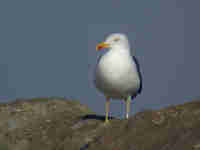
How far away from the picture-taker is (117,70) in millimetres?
13406

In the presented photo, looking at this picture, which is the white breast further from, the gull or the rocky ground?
the rocky ground

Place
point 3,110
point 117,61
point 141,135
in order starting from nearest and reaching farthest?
point 141,135, point 117,61, point 3,110

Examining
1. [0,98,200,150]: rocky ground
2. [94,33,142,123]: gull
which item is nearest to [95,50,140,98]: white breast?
[94,33,142,123]: gull

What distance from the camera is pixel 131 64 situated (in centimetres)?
1380

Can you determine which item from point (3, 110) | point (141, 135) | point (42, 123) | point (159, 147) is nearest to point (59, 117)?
point (42, 123)

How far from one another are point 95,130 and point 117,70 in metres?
2.69

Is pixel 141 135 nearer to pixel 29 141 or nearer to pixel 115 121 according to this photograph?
pixel 115 121

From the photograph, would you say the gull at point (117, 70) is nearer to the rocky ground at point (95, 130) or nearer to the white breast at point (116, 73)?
the white breast at point (116, 73)

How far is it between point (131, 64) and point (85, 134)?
11.1 ft

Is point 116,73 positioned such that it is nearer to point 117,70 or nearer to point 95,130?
point 117,70

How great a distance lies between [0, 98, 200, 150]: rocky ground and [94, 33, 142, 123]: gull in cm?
130

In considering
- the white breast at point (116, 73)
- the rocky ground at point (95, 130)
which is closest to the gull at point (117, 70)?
the white breast at point (116, 73)

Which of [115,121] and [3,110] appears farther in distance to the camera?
[3,110]

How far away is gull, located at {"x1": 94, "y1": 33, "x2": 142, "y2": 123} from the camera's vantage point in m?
13.5
